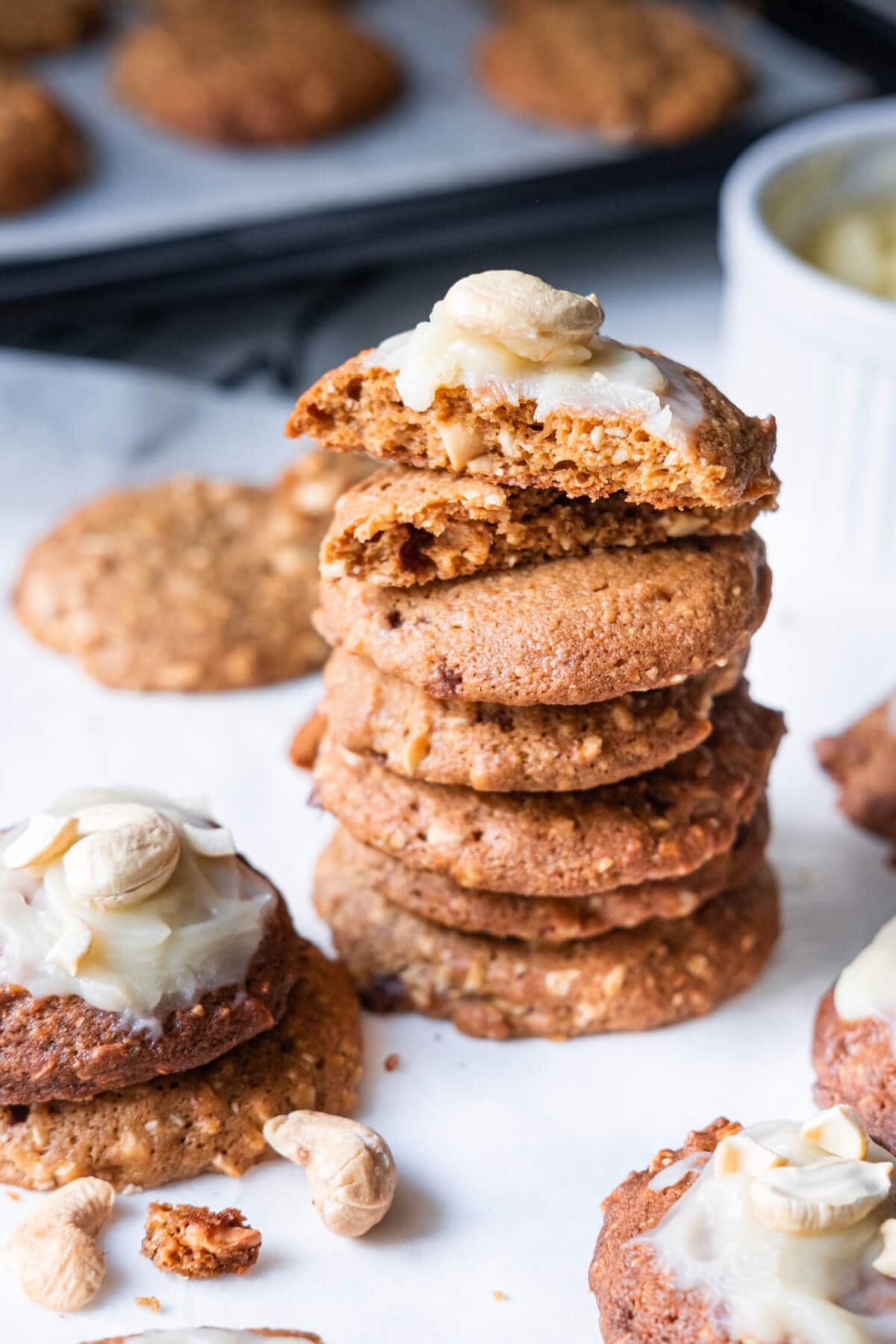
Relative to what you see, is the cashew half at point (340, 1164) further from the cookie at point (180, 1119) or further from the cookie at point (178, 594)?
the cookie at point (178, 594)

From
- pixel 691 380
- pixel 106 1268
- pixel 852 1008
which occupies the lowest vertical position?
pixel 106 1268

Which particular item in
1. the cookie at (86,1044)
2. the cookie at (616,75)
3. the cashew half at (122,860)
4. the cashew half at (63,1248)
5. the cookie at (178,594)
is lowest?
the cookie at (178,594)

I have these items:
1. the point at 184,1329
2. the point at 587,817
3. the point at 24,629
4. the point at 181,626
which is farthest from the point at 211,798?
the point at 184,1329

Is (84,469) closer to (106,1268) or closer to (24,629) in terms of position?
(24,629)

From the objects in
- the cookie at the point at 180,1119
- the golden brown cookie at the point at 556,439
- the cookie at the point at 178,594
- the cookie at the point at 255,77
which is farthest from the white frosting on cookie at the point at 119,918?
the cookie at the point at 255,77

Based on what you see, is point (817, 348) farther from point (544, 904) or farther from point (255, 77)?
point (255, 77)

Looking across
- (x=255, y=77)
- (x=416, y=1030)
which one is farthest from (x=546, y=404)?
(x=255, y=77)
